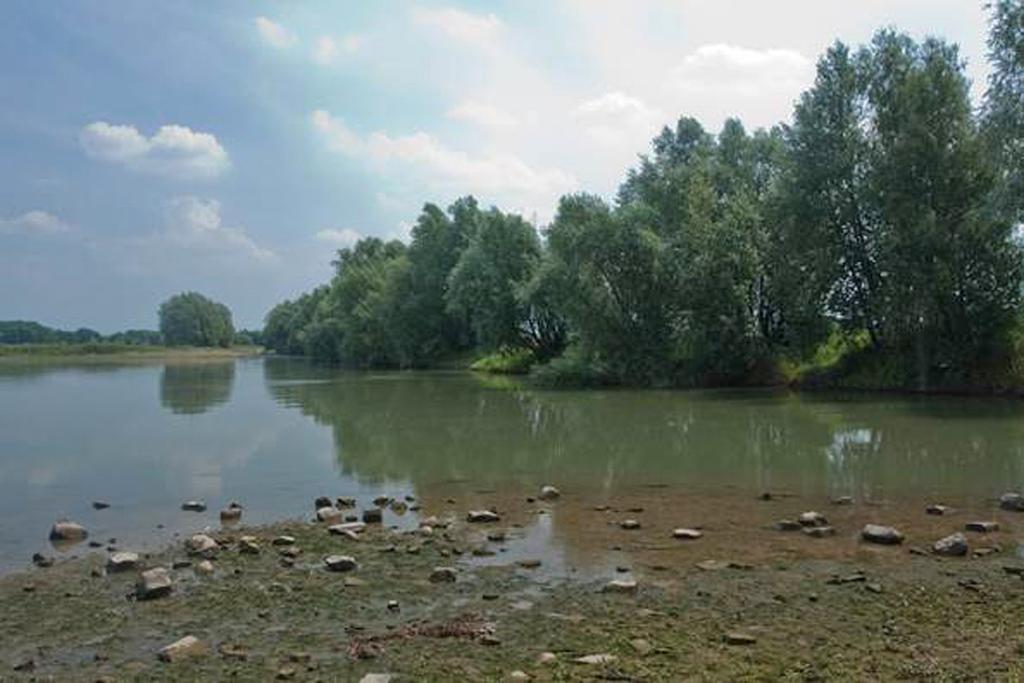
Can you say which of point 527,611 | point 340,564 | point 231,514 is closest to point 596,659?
point 527,611

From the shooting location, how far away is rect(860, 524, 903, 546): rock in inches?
475

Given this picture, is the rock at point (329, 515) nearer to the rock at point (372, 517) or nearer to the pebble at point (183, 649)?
the rock at point (372, 517)

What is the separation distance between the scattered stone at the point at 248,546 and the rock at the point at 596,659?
6.39 metres

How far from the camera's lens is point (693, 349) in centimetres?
5038

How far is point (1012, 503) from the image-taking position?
14.4m

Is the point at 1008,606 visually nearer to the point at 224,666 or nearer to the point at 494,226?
the point at 224,666

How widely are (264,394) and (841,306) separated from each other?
34148mm

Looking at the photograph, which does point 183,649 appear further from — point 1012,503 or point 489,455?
point 489,455

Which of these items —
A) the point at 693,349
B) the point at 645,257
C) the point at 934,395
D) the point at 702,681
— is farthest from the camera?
the point at 645,257

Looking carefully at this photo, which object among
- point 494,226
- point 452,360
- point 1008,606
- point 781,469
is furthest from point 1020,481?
A: point 452,360

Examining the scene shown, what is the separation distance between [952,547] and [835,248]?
125 ft

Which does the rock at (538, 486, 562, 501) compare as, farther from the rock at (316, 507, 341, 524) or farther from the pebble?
the pebble

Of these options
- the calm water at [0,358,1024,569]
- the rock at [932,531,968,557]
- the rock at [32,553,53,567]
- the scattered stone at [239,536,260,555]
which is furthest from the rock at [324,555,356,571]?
the rock at [932,531,968,557]

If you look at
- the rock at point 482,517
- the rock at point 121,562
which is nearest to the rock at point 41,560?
the rock at point 121,562
